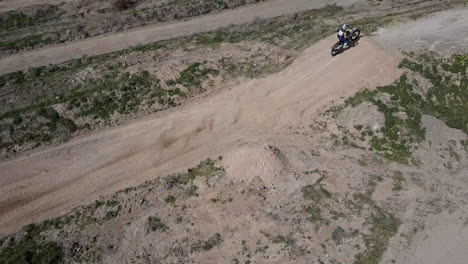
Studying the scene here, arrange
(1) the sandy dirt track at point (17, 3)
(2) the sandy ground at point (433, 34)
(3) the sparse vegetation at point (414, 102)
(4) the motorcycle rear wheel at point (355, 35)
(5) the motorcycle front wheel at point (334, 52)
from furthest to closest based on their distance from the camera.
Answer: (1) the sandy dirt track at point (17, 3)
(4) the motorcycle rear wheel at point (355, 35)
(5) the motorcycle front wheel at point (334, 52)
(2) the sandy ground at point (433, 34)
(3) the sparse vegetation at point (414, 102)

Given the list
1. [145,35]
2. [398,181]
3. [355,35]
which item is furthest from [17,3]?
[398,181]

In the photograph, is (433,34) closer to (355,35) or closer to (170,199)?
(355,35)

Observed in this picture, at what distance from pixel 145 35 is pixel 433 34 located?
24.5m

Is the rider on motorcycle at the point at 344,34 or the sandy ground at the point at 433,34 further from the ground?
the rider on motorcycle at the point at 344,34

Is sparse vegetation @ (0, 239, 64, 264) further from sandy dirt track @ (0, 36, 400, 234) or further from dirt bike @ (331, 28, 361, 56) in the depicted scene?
dirt bike @ (331, 28, 361, 56)

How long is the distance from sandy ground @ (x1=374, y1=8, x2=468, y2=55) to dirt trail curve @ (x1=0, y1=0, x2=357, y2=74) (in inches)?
497

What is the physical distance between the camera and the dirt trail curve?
3872cm

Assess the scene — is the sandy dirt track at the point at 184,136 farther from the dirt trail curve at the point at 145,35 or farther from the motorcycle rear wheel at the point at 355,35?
the dirt trail curve at the point at 145,35

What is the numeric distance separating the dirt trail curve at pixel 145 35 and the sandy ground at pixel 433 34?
41.4ft

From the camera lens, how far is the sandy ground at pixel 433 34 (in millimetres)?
31609

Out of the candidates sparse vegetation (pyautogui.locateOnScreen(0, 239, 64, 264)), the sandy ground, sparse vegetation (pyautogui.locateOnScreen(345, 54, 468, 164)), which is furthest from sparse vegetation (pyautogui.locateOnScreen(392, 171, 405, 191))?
sparse vegetation (pyautogui.locateOnScreen(0, 239, 64, 264))

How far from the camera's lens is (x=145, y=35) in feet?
138

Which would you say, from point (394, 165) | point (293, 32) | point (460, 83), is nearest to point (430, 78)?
point (460, 83)

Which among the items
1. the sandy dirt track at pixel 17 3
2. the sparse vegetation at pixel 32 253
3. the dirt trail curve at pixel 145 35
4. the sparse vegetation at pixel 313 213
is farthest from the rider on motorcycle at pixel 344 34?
the sandy dirt track at pixel 17 3
